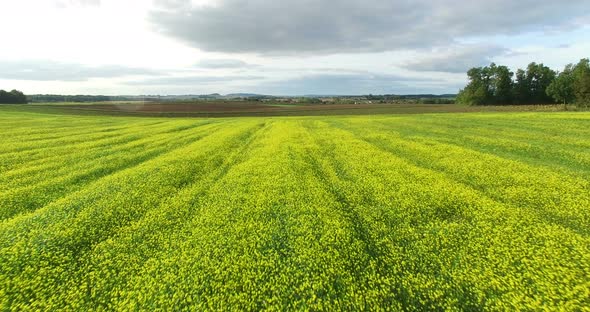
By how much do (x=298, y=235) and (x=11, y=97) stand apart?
150 metres

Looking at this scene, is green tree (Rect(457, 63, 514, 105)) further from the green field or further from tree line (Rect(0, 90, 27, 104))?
tree line (Rect(0, 90, 27, 104))

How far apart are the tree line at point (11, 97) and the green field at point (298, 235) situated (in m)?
130

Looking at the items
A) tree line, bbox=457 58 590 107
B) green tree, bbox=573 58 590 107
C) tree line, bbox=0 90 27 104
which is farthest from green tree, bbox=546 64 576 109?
tree line, bbox=0 90 27 104

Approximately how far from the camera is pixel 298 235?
8.80 meters

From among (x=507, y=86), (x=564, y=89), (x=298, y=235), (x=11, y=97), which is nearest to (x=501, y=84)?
(x=507, y=86)

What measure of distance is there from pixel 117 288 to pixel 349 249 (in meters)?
5.76

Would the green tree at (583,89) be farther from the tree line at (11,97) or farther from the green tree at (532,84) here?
the tree line at (11,97)

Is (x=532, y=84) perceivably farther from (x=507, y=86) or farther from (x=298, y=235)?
(x=298, y=235)

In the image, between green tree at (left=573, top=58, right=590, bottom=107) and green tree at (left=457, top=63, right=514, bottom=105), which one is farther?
green tree at (left=457, top=63, right=514, bottom=105)

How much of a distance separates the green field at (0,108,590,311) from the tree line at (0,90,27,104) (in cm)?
12978

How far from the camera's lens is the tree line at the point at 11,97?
107m

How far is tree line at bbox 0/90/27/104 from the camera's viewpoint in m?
107

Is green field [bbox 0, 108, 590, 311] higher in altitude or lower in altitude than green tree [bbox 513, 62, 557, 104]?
lower

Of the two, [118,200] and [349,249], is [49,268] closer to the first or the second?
[118,200]
